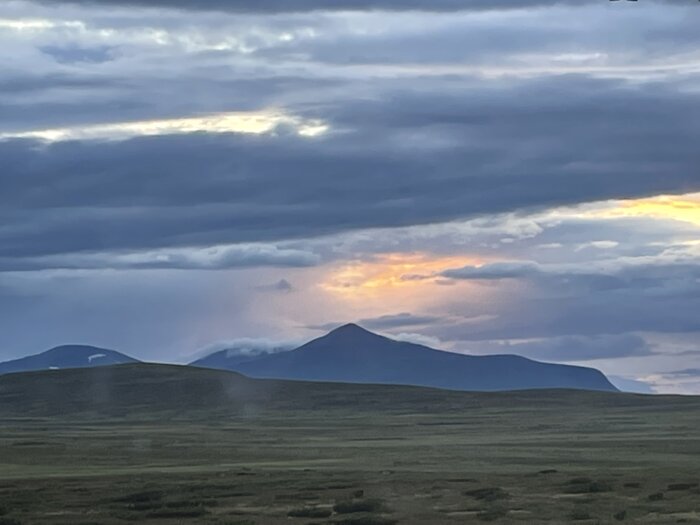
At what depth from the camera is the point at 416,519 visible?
58438 mm

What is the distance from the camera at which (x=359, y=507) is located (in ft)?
203

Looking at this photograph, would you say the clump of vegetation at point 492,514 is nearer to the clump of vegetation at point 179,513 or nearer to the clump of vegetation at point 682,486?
the clump of vegetation at point 179,513

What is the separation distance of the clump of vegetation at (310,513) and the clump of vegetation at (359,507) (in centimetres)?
56

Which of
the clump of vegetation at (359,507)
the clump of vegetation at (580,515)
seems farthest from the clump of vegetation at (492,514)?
the clump of vegetation at (359,507)

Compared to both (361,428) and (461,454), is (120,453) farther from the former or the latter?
(361,428)

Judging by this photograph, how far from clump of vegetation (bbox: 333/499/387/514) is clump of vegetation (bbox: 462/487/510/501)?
6.09 metres

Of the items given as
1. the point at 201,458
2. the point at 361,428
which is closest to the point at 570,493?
the point at 201,458

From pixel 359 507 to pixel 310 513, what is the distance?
256 cm

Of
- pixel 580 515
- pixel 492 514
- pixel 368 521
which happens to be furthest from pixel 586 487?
pixel 368 521

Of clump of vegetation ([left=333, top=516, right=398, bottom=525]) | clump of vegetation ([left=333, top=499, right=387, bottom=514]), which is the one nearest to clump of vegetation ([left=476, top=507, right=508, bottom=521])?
clump of vegetation ([left=333, top=516, right=398, bottom=525])

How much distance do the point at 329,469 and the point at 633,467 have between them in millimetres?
19370

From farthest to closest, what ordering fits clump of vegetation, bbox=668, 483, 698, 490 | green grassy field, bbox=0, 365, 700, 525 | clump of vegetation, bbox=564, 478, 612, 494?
clump of vegetation, bbox=668, 483, 698, 490 < clump of vegetation, bbox=564, 478, 612, 494 < green grassy field, bbox=0, 365, 700, 525

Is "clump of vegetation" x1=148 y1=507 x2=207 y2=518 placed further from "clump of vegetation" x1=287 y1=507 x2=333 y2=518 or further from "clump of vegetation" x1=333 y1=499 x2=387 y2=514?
"clump of vegetation" x1=333 y1=499 x2=387 y2=514

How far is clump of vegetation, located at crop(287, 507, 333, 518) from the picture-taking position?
197 feet
